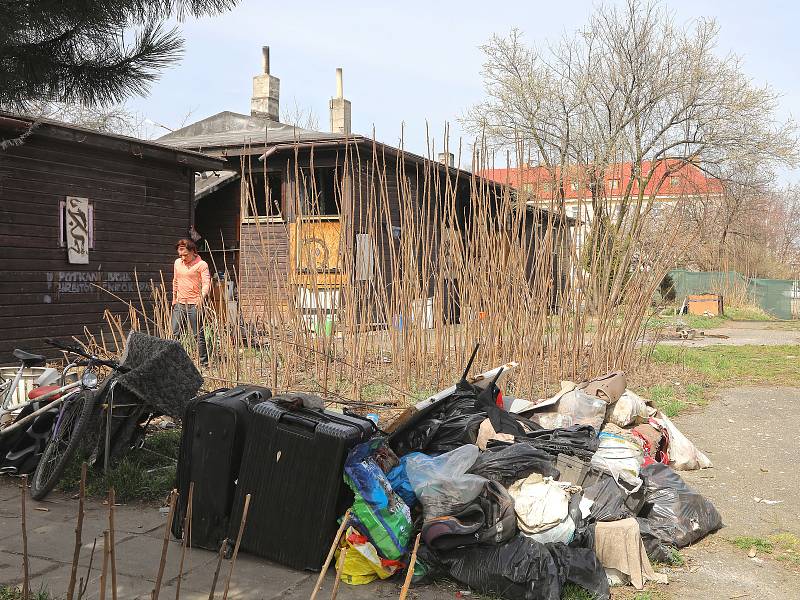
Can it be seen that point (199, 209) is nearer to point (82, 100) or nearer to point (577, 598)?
point (82, 100)

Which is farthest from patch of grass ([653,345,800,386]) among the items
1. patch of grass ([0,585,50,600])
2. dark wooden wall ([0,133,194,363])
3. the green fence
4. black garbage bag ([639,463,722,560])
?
the green fence

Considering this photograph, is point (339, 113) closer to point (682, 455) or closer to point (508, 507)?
point (682, 455)

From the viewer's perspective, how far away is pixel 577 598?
3.26 meters

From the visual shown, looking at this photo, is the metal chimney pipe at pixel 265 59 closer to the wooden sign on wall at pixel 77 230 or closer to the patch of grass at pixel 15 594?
the wooden sign on wall at pixel 77 230

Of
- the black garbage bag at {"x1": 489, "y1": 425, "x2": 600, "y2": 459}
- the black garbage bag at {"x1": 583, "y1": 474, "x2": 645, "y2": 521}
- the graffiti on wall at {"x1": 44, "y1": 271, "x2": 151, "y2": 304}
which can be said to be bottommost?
the black garbage bag at {"x1": 583, "y1": 474, "x2": 645, "y2": 521}

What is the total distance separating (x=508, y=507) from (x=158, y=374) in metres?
2.49

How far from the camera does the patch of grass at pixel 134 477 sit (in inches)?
180

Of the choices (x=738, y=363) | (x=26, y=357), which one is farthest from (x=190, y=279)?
(x=738, y=363)

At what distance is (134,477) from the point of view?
15.5ft

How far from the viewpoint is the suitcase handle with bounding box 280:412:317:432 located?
3.51m

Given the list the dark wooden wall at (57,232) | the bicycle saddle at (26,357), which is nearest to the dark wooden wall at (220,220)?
the dark wooden wall at (57,232)

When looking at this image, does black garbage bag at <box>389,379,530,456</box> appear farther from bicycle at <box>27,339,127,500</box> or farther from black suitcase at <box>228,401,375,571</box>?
bicycle at <box>27,339,127,500</box>

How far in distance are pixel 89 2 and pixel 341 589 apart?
289 cm

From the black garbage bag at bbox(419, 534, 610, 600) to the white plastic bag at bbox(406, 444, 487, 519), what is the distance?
8.2 inches
